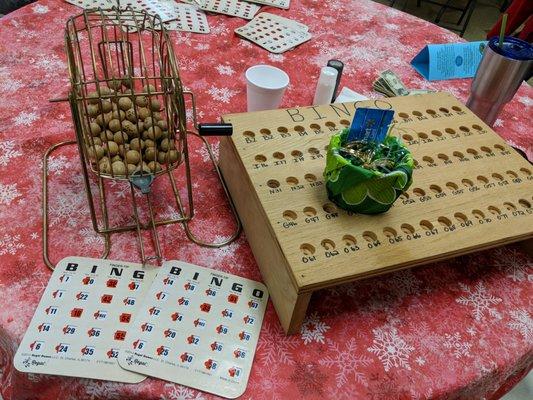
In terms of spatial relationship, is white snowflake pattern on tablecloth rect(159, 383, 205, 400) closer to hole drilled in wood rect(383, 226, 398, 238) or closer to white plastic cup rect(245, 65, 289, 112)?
hole drilled in wood rect(383, 226, 398, 238)

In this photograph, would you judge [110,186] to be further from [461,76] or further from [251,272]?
[461,76]

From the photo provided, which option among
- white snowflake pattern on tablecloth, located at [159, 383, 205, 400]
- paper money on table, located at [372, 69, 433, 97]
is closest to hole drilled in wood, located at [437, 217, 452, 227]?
white snowflake pattern on tablecloth, located at [159, 383, 205, 400]

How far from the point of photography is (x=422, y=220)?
715mm

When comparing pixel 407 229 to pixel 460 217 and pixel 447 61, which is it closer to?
pixel 460 217

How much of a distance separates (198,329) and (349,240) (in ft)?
0.85

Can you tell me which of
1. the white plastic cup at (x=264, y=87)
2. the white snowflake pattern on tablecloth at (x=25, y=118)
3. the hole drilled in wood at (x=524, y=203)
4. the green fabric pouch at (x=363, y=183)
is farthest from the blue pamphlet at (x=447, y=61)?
the white snowflake pattern on tablecloth at (x=25, y=118)

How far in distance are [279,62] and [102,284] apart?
2.74 ft

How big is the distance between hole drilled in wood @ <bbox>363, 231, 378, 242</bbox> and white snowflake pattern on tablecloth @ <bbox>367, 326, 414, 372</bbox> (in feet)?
0.48

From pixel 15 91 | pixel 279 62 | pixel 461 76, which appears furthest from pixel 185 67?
pixel 461 76

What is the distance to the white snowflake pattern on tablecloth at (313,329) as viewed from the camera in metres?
0.67

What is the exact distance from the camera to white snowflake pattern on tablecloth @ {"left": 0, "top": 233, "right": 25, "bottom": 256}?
715 mm

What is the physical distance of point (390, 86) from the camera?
121 cm

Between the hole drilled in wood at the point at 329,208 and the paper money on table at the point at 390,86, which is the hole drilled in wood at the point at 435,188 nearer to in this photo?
the hole drilled in wood at the point at 329,208

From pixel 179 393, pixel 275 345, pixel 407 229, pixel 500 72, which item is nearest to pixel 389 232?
pixel 407 229
